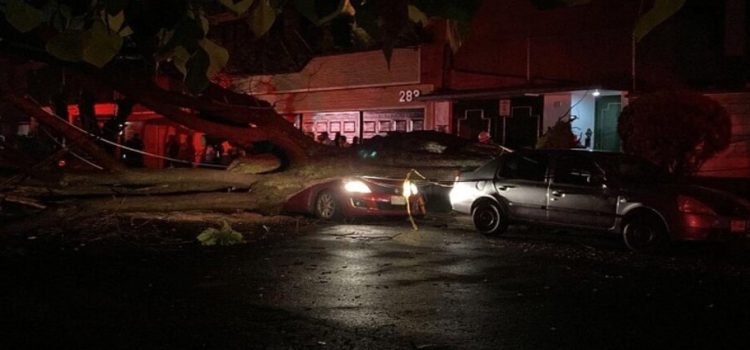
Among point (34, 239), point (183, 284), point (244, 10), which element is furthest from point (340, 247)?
point (244, 10)

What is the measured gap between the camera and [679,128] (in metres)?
17.5

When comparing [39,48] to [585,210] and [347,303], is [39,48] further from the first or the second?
[585,210]

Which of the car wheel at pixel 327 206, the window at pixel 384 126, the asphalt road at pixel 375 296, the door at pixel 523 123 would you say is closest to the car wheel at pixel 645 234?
the asphalt road at pixel 375 296

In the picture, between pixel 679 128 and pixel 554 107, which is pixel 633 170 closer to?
pixel 679 128

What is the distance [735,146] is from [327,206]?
9876 millimetres

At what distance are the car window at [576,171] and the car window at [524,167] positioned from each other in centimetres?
27

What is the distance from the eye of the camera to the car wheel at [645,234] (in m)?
12.1

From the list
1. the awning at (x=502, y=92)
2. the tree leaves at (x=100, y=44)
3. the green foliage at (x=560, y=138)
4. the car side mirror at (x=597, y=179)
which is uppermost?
the awning at (x=502, y=92)

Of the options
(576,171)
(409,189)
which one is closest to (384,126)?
(409,189)

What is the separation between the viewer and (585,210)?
500 inches

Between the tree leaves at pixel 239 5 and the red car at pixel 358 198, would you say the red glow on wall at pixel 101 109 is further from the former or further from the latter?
the tree leaves at pixel 239 5

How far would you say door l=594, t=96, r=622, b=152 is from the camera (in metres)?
21.7

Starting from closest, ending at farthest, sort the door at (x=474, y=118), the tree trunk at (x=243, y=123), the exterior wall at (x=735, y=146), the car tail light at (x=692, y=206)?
the car tail light at (x=692, y=206), the tree trunk at (x=243, y=123), the exterior wall at (x=735, y=146), the door at (x=474, y=118)

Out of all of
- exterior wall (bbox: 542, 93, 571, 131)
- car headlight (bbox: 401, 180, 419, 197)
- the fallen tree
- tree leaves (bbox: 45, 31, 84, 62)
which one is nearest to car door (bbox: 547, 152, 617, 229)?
the fallen tree
